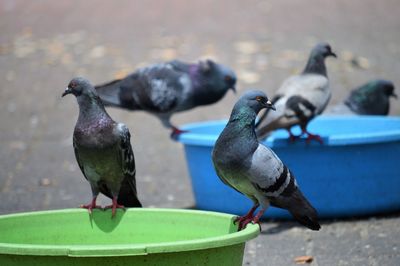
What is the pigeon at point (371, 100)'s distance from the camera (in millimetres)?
8172

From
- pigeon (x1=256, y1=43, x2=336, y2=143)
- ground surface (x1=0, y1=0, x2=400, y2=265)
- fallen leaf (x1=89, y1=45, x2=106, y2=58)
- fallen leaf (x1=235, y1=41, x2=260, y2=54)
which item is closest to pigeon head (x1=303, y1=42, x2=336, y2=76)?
pigeon (x1=256, y1=43, x2=336, y2=143)

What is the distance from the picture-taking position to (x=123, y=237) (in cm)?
409

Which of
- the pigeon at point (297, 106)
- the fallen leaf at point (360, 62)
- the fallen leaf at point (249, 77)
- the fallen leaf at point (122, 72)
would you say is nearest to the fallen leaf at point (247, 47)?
the fallen leaf at point (249, 77)

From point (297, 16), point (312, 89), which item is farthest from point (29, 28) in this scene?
point (312, 89)

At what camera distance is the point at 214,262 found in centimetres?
328

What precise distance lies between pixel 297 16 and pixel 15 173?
21.9ft

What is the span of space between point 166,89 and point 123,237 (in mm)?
2757

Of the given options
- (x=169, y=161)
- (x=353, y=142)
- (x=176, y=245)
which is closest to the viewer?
(x=176, y=245)

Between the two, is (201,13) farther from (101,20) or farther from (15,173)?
(15,173)

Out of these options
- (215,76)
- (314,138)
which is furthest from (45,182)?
(314,138)

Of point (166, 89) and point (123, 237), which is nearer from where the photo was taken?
point (123, 237)

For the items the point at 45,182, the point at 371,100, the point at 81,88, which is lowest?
the point at 45,182

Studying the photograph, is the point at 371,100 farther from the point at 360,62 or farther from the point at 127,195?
the point at 127,195

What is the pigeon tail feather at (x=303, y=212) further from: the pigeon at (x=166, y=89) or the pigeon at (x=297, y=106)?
the pigeon at (x=166, y=89)
